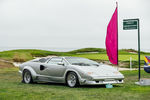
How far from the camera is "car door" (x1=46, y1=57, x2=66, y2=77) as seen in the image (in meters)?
12.9

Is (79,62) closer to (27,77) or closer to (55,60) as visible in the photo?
(55,60)

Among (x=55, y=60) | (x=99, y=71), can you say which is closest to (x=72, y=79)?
(x=99, y=71)

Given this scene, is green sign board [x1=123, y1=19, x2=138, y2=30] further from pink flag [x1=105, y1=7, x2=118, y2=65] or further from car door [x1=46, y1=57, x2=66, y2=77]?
car door [x1=46, y1=57, x2=66, y2=77]

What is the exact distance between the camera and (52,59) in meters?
13.8

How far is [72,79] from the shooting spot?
1238cm

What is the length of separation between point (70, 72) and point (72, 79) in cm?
32

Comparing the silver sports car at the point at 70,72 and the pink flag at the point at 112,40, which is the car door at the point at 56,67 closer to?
the silver sports car at the point at 70,72

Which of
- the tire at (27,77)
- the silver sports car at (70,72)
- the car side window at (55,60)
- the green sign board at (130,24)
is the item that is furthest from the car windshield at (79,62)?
the green sign board at (130,24)

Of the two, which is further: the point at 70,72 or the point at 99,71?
the point at 70,72

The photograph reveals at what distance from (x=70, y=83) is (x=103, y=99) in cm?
372

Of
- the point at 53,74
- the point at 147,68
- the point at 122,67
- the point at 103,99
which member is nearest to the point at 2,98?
the point at 103,99

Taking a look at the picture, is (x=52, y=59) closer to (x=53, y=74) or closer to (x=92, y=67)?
(x=53, y=74)

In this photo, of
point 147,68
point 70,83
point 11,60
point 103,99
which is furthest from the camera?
point 11,60

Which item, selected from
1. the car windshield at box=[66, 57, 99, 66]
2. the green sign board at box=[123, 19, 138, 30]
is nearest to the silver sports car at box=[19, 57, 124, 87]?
the car windshield at box=[66, 57, 99, 66]
